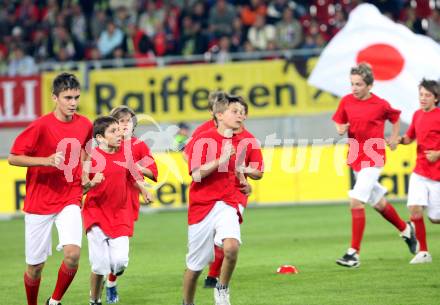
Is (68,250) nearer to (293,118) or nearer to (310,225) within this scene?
(310,225)

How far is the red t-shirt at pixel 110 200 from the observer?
10.5 metres

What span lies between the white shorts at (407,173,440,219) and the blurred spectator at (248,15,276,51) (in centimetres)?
1161

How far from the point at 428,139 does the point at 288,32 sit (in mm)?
11369

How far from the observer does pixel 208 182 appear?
9.89m

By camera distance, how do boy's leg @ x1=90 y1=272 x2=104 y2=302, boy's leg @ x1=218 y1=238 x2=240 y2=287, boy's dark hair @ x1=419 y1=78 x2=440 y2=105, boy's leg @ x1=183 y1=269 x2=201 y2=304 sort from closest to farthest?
boy's leg @ x1=218 y1=238 x2=240 y2=287
boy's leg @ x1=183 y1=269 x2=201 y2=304
boy's leg @ x1=90 y1=272 x2=104 y2=302
boy's dark hair @ x1=419 y1=78 x2=440 y2=105

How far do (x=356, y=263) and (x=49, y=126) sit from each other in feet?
15.2

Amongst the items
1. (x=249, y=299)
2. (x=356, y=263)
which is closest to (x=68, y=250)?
(x=249, y=299)

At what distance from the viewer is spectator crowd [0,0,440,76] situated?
79.9 feet

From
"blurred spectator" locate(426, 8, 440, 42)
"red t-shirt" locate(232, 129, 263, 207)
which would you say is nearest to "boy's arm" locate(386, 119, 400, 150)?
"red t-shirt" locate(232, 129, 263, 207)

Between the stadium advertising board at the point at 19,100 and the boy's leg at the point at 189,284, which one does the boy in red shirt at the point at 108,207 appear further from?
the stadium advertising board at the point at 19,100

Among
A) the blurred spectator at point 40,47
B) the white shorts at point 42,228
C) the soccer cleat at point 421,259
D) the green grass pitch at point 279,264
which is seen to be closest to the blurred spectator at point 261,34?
the blurred spectator at point 40,47

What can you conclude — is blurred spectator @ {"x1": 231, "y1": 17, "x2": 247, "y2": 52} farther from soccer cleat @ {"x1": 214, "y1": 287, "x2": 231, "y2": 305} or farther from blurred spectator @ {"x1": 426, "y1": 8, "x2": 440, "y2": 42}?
soccer cleat @ {"x1": 214, "y1": 287, "x2": 231, "y2": 305}

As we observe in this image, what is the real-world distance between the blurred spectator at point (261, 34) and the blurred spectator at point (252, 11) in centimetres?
51

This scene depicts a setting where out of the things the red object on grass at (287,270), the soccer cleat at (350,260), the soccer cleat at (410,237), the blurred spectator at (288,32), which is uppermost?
the blurred spectator at (288,32)
